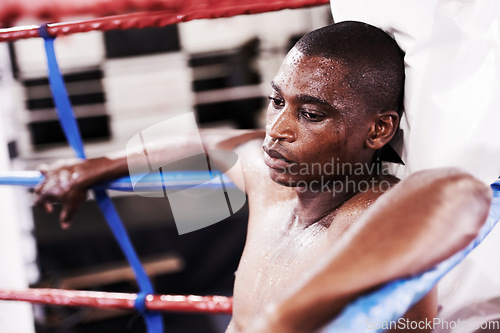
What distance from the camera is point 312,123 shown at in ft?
2.46

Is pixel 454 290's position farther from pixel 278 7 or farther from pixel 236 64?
pixel 236 64

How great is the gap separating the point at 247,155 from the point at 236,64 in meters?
3.48

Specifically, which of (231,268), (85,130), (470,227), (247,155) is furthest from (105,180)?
(85,130)

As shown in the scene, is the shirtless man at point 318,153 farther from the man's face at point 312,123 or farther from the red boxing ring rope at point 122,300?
the red boxing ring rope at point 122,300

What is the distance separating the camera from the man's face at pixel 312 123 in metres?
0.74

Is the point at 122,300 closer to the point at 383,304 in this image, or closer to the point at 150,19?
the point at 150,19

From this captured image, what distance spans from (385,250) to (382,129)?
0.42m

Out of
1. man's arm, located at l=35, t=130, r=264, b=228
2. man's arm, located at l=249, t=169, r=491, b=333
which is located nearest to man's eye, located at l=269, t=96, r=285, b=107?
man's arm, located at l=35, t=130, r=264, b=228

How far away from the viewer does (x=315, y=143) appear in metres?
0.75

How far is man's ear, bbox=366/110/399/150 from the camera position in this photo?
788 mm

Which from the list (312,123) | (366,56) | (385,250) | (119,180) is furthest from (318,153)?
(119,180)

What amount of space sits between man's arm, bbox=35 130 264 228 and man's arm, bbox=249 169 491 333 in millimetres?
640

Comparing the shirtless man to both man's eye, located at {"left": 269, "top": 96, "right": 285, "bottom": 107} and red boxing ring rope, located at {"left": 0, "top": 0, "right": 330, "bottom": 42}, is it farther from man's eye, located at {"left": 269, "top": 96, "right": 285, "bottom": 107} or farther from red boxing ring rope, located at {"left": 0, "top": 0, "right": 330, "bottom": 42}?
red boxing ring rope, located at {"left": 0, "top": 0, "right": 330, "bottom": 42}

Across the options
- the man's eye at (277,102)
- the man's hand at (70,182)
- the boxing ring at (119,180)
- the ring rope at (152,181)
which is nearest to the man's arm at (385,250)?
the man's eye at (277,102)
